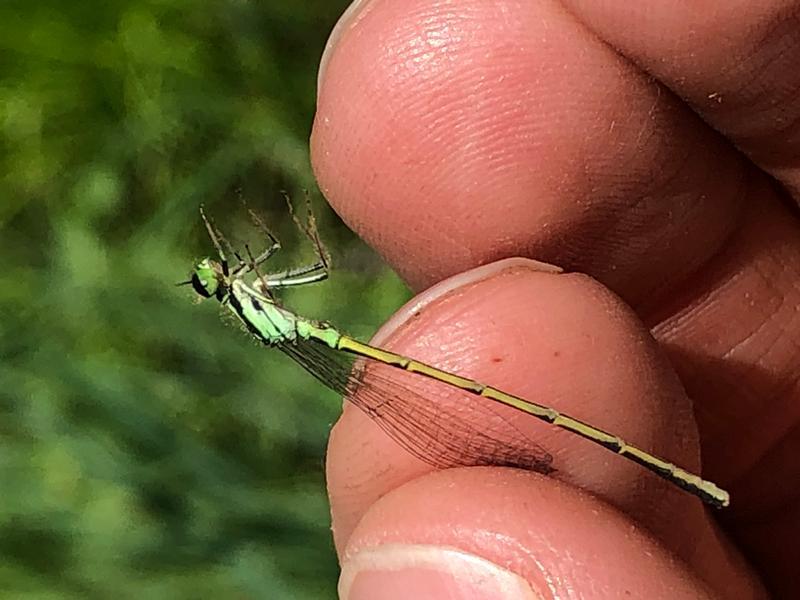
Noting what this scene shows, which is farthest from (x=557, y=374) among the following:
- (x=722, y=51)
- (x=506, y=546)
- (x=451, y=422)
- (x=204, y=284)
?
(x=204, y=284)

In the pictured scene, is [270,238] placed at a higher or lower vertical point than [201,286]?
higher

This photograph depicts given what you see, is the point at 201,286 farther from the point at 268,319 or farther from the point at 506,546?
the point at 506,546

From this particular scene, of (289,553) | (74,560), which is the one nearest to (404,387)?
(289,553)

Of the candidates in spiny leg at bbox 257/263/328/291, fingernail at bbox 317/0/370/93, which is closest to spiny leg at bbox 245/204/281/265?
spiny leg at bbox 257/263/328/291

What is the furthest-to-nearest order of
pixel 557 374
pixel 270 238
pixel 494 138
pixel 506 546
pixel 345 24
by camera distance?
1. pixel 270 238
2. pixel 345 24
3. pixel 494 138
4. pixel 557 374
5. pixel 506 546

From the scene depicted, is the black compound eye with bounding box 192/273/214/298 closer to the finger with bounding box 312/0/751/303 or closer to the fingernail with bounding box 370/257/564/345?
the finger with bounding box 312/0/751/303
